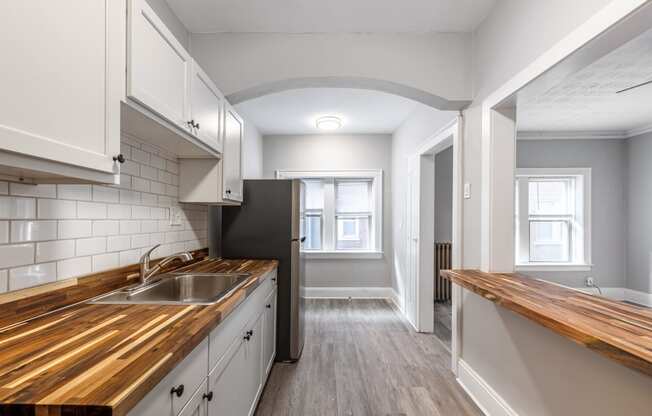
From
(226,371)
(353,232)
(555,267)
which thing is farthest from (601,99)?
(226,371)

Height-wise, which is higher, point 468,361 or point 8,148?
point 8,148

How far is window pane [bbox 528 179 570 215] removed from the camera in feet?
15.1

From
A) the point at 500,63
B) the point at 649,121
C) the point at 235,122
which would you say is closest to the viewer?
the point at 500,63

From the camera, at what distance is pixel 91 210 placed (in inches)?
55.2

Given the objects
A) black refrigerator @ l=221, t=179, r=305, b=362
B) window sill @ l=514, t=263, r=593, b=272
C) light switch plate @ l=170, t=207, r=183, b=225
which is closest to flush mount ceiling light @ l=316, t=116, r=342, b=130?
black refrigerator @ l=221, t=179, r=305, b=362

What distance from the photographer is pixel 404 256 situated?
4.07 m

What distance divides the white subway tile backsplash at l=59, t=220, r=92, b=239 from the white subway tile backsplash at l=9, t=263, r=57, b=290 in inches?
5.2

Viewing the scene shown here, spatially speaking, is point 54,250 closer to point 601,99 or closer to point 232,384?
point 232,384

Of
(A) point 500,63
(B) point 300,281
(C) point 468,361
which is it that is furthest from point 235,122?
(C) point 468,361

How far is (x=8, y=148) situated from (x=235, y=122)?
185 cm

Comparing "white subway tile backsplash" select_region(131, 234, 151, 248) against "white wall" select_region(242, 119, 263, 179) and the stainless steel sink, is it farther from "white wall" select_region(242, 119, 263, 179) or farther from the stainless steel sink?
"white wall" select_region(242, 119, 263, 179)

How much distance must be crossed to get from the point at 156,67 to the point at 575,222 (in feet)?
18.3

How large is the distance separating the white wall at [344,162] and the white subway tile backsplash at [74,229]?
346 cm

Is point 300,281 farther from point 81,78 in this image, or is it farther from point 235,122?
point 81,78
